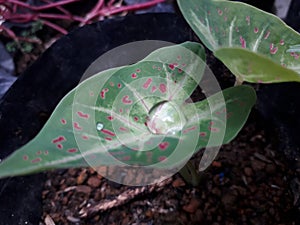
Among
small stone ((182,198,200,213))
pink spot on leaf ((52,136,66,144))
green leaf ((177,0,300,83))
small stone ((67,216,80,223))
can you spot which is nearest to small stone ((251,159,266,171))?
small stone ((182,198,200,213))

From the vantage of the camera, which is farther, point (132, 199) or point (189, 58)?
point (132, 199)

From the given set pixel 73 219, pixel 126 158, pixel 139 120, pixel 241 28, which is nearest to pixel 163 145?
pixel 126 158

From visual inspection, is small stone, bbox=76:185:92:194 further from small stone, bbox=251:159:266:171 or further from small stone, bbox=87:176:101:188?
small stone, bbox=251:159:266:171

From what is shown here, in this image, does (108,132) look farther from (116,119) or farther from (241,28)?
(241,28)

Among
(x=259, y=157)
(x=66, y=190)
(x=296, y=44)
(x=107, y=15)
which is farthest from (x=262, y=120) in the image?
(x=107, y=15)

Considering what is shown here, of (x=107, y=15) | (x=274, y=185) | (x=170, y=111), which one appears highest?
(x=170, y=111)

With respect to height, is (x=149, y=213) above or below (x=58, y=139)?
below

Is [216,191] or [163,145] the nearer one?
[163,145]

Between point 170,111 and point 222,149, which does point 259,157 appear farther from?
point 170,111
